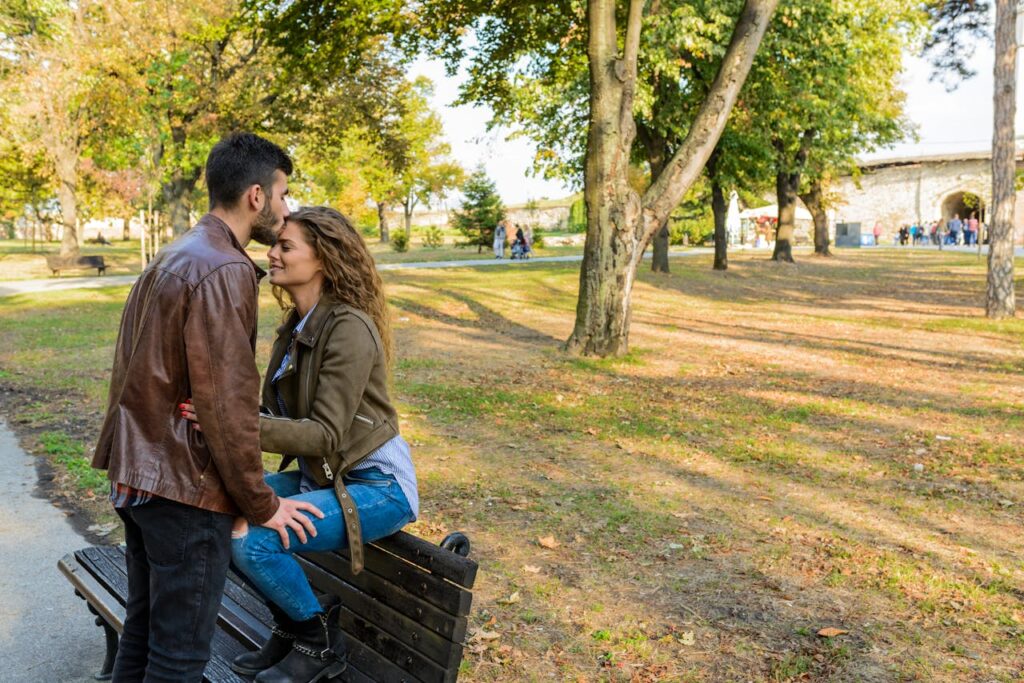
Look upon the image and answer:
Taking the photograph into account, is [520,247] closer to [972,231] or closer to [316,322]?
[316,322]

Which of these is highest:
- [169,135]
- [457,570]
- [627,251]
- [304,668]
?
[169,135]

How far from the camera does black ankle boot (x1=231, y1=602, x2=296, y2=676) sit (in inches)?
119

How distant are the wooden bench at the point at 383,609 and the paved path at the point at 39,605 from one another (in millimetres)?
298

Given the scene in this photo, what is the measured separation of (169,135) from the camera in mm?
29328

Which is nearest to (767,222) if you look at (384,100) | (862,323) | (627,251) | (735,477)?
(384,100)

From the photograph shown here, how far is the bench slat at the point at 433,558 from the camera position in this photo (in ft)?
8.64

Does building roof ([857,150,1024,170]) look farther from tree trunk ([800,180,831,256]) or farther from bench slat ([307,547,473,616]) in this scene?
bench slat ([307,547,473,616])

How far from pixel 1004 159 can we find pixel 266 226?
56.1 feet

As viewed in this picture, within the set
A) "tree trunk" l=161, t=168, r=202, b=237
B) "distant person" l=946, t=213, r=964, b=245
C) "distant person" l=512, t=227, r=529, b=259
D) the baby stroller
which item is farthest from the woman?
"distant person" l=946, t=213, r=964, b=245

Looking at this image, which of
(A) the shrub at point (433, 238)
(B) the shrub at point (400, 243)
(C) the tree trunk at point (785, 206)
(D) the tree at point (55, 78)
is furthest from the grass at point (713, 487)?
(A) the shrub at point (433, 238)

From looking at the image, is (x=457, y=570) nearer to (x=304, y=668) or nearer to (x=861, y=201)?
(x=304, y=668)

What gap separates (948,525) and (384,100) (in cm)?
2423

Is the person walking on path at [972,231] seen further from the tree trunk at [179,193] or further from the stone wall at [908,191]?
the tree trunk at [179,193]

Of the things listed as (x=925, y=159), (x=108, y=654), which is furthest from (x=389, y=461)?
(x=925, y=159)
